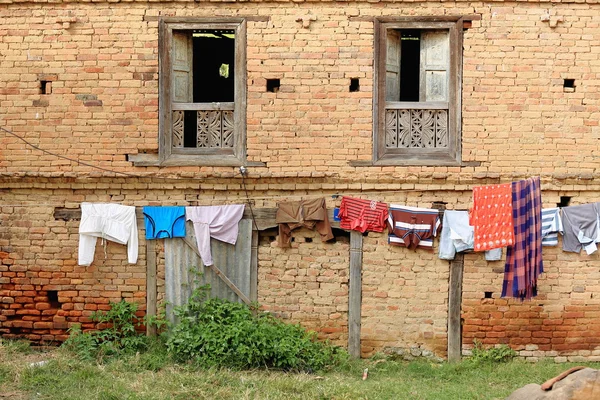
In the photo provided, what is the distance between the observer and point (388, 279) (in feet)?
32.3

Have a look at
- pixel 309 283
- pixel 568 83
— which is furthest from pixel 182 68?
pixel 568 83

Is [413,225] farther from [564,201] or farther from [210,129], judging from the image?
[210,129]

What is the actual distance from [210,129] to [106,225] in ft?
6.77

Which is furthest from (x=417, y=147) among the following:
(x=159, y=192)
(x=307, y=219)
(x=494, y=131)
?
(x=159, y=192)

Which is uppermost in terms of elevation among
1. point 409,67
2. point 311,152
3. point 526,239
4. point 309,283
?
point 409,67

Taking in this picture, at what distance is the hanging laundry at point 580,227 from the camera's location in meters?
9.66

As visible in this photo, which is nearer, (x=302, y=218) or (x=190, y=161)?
(x=302, y=218)

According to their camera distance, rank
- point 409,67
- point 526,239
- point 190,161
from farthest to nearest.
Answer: point 409,67
point 190,161
point 526,239

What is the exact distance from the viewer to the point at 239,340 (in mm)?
9141

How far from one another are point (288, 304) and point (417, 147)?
298 centimetres

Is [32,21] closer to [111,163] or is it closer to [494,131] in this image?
[111,163]

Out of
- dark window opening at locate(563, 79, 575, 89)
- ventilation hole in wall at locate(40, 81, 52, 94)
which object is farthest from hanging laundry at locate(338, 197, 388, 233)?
ventilation hole in wall at locate(40, 81, 52, 94)

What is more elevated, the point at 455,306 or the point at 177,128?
the point at 177,128

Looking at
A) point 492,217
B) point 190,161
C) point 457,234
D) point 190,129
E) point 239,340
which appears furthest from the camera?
point 190,129
